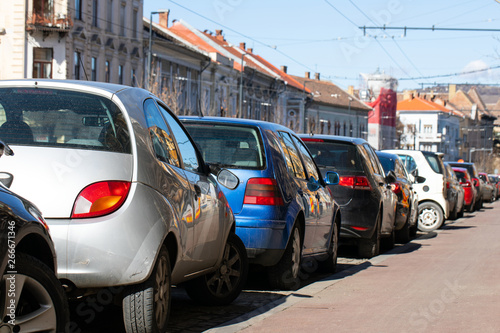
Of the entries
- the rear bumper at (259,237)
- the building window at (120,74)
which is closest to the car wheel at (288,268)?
the rear bumper at (259,237)

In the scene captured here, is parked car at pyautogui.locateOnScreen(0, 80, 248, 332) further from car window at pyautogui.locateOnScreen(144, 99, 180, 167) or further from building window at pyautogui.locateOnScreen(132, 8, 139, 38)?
building window at pyautogui.locateOnScreen(132, 8, 139, 38)

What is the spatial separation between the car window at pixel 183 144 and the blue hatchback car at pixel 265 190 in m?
0.62

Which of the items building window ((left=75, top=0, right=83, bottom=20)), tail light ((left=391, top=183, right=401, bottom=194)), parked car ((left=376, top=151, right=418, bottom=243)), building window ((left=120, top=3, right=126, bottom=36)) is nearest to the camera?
tail light ((left=391, top=183, right=401, bottom=194))

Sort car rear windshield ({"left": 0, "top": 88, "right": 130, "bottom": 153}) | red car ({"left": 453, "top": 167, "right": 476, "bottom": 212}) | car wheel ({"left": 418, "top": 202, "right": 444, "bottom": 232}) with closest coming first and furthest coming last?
car rear windshield ({"left": 0, "top": 88, "right": 130, "bottom": 153}) → car wheel ({"left": 418, "top": 202, "right": 444, "bottom": 232}) → red car ({"left": 453, "top": 167, "right": 476, "bottom": 212})

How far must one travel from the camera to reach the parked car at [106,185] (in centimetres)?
531

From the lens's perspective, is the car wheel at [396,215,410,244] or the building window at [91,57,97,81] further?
the building window at [91,57,97,81]

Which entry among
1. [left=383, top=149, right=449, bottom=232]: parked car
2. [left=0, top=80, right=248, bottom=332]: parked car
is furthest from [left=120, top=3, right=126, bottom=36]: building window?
[left=0, top=80, right=248, bottom=332]: parked car

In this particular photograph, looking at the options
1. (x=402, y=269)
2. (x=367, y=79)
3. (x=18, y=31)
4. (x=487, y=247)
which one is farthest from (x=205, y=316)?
(x=367, y=79)

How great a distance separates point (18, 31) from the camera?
4206 cm

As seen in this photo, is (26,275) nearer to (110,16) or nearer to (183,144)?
(183,144)

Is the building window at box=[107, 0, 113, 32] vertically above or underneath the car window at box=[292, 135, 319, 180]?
above

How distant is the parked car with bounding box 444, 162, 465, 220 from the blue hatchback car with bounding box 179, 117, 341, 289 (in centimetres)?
1423

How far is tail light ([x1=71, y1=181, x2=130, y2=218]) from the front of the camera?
534 centimetres

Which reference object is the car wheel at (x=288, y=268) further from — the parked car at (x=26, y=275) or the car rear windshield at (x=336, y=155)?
the parked car at (x=26, y=275)
